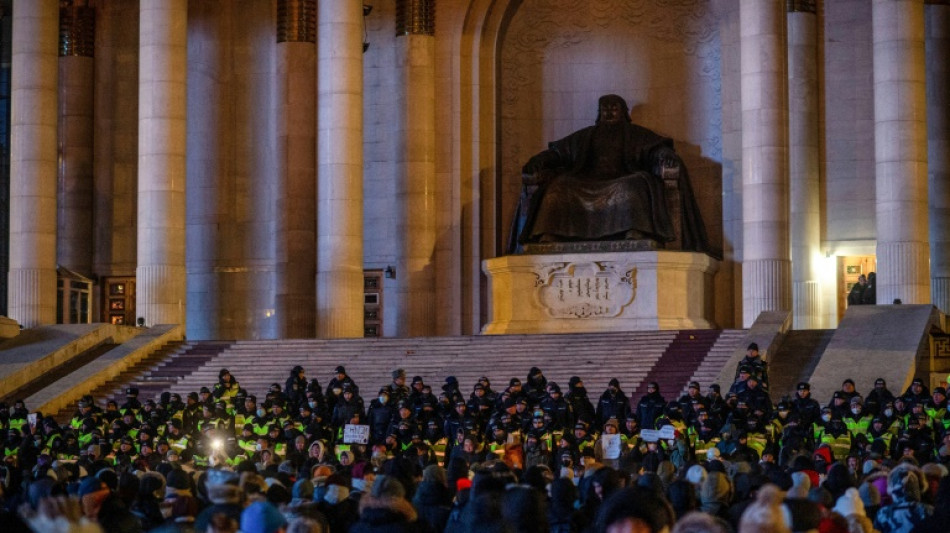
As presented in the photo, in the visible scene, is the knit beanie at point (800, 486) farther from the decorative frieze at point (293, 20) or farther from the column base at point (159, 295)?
the decorative frieze at point (293, 20)

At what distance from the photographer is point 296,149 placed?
148ft

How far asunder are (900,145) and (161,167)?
16566mm

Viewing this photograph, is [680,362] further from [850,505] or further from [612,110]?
[850,505]

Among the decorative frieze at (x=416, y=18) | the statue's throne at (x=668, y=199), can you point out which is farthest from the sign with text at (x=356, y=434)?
the decorative frieze at (x=416, y=18)

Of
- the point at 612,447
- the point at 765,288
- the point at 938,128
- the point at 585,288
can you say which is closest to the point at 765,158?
the point at 765,288

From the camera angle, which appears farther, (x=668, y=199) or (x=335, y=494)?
(x=668, y=199)

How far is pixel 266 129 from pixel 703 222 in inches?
472

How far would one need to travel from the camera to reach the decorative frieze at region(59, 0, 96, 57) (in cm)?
4666

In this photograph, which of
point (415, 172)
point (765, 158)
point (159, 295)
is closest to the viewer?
point (765, 158)

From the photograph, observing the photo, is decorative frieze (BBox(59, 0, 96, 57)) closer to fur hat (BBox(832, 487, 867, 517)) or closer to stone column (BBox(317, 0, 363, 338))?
stone column (BBox(317, 0, 363, 338))

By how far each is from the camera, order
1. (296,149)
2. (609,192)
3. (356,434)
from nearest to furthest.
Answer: (356,434) → (609,192) → (296,149)

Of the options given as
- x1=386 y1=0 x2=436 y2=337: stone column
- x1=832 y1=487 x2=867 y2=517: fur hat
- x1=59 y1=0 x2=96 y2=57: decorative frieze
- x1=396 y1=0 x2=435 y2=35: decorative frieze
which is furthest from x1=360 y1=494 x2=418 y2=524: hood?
x1=59 y1=0 x2=96 y2=57: decorative frieze

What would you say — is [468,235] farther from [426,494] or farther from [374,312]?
[426,494]

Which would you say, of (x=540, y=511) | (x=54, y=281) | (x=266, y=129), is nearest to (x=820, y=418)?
(x=540, y=511)
